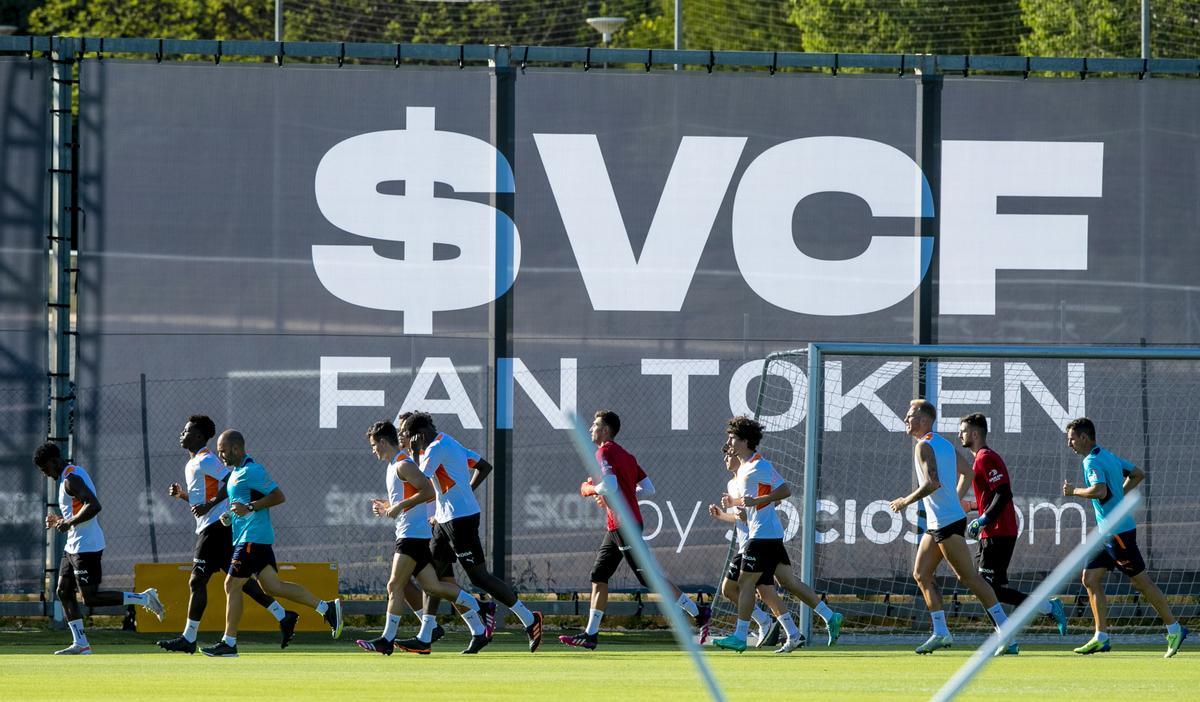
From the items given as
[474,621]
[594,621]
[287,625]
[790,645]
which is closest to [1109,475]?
[790,645]

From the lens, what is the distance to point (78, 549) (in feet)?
41.3

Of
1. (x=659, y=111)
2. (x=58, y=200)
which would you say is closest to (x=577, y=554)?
(x=659, y=111)

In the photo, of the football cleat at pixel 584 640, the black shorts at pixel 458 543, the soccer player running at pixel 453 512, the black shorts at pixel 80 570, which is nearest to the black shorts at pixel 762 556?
the football cleat at pixel 584 640

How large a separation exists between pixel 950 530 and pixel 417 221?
577cm

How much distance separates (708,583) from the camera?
1432 centimetres

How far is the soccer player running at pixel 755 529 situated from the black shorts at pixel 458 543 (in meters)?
1.99

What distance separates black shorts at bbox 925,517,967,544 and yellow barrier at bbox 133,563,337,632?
208 inches

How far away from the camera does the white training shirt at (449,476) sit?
12023mm

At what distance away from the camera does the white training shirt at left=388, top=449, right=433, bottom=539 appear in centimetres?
1166

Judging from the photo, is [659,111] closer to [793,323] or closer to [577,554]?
[793,323]

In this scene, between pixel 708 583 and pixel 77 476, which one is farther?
pixel 708 583

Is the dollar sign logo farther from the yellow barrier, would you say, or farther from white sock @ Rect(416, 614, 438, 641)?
white sock @ Rect(416, 614, 438, 641)

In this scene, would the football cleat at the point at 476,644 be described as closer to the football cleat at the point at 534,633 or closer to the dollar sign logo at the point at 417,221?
the football cleat at the point at 534,633

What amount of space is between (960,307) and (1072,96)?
2.30 metres
